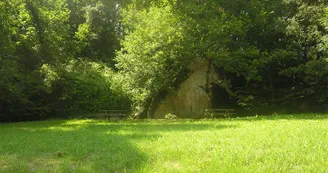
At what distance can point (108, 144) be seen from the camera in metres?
8.87

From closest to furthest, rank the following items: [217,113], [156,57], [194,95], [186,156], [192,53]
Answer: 1. [186,156]
2. [217,113]
3. [192,53]
4. [156,57]
5. [194,95]

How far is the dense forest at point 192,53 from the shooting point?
71.3 ft

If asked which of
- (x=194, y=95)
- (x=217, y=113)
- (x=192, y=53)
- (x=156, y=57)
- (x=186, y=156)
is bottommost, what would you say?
(x=186, y=156)

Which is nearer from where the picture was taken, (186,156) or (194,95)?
(186,156)

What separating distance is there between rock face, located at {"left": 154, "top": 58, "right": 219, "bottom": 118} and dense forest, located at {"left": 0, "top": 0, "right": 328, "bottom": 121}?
581 mm

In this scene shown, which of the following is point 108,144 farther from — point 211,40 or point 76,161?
point 211,40

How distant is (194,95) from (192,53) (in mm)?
3135

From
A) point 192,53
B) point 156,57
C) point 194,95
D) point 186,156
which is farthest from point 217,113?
point 186,156

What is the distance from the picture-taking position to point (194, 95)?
23422 millimetres

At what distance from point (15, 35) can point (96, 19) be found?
1929cm

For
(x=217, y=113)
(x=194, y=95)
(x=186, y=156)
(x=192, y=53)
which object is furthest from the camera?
(x=194, y=95)

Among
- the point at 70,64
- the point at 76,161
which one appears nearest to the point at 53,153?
the point at 76,161

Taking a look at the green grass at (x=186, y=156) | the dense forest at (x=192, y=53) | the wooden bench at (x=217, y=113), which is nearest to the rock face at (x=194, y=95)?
the dense forest at (x=192, y=53)

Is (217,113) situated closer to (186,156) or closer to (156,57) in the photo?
(156,57)
